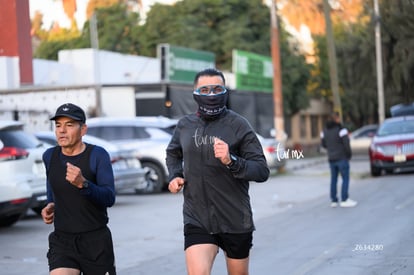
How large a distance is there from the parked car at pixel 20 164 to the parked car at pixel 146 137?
7196 millimetres

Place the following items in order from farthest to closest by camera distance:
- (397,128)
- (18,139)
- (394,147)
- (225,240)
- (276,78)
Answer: (276,78), (397,128), (394,147), (18,139), (225,240)

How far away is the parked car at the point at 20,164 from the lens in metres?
12.4

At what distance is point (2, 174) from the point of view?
1234 cm

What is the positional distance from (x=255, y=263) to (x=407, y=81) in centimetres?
356

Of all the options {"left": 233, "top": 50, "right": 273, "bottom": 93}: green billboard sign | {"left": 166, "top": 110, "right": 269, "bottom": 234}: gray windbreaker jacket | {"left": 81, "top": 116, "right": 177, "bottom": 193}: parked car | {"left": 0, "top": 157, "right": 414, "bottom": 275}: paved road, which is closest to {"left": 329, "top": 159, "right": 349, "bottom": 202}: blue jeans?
{"left": 0, "top": 157, "right": 414, "bottom": 275}: paved road

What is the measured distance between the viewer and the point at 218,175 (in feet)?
19.0

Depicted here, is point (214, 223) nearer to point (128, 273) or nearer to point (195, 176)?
point (195, 176)

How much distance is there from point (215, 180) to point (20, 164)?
7.46 metres

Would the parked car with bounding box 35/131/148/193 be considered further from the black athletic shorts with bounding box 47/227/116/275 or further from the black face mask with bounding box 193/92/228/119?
the black face mask with bounding box 193/92/228/119

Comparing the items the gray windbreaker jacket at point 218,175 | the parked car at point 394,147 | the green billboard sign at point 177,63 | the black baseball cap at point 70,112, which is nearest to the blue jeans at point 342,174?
the parked car at point 394,147

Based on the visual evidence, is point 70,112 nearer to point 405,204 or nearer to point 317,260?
point 317,260

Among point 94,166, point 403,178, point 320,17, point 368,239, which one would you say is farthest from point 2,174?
point 320,17

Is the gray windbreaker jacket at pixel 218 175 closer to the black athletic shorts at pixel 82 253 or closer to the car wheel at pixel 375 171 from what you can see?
the black athletic shorts at pixel 82 253

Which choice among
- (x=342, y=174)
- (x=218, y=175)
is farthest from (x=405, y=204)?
(x=218, y=175)
